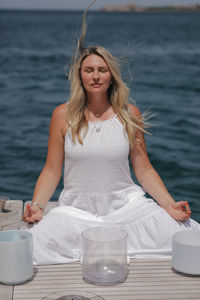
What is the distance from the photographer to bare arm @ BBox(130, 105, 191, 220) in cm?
292

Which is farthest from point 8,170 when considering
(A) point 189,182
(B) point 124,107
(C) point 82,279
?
(C) point 82,279

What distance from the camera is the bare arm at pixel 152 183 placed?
2922mm

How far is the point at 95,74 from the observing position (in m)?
3.05

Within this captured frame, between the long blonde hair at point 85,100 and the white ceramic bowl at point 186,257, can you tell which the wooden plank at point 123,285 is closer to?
the white ceramic bowl at point 186,257

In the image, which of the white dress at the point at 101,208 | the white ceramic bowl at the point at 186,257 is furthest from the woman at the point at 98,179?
the white ceramic bowl at the point at 186,257

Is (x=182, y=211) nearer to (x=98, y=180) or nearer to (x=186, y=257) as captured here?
(x=186, y=257)

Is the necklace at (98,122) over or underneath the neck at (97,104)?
underneath

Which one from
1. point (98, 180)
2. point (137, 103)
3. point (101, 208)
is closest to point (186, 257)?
point (101, 208)

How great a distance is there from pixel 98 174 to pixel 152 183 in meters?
0.32

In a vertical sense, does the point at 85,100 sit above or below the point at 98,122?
above

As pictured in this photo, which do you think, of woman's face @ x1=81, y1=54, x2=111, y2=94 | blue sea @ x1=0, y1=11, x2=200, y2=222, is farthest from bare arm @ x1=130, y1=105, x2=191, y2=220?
blue sea @ x1=0, y1=11, x2=200, y2=222

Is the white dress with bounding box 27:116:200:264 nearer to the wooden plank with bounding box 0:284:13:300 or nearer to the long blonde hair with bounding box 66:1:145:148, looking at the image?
the long blonde hair with bounding box 66:1:145:148

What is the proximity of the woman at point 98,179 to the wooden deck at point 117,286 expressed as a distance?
0.12 m

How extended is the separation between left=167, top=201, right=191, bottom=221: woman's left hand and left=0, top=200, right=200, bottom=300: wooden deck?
0.26 m
